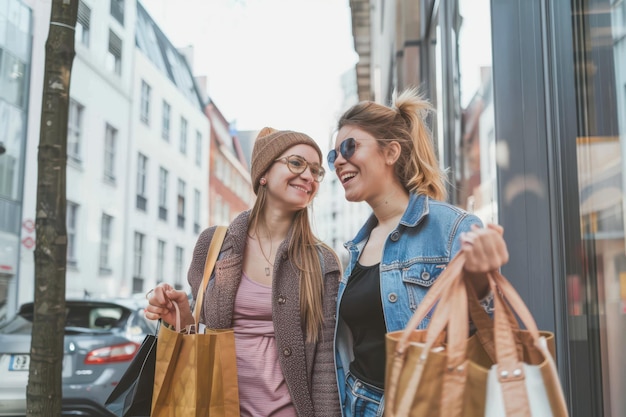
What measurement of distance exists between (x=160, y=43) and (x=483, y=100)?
1140 inches

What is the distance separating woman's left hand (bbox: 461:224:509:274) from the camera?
1657 mm

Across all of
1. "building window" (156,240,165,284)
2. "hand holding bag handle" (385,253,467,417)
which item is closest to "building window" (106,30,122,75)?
"building window" (156,240,165,284)

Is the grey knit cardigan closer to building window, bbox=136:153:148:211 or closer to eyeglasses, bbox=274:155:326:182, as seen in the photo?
eyeglasses, bbox=274:155:326:182

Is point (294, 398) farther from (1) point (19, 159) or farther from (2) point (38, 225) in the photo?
(1) point (19, 159)

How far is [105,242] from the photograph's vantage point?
22.5 meters

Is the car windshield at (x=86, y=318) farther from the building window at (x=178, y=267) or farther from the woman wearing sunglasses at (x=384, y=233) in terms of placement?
the building window at (x=178, y=267)

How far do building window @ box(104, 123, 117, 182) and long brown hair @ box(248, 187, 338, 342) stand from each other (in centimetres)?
2052

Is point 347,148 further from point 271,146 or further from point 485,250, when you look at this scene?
point 485,250

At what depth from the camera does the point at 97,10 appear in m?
22.5

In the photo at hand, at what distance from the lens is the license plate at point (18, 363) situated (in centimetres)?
708

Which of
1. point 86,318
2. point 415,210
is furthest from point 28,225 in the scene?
point 415,210

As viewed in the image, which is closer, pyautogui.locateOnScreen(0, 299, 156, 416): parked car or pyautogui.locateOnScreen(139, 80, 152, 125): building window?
pyautogui.locateOnScreen(0, 299, 156, 416): parked car

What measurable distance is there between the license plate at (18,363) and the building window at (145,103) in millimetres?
20449

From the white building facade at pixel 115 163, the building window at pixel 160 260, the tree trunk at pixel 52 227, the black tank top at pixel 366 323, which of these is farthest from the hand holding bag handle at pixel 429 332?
the building window at pixel 160 260
